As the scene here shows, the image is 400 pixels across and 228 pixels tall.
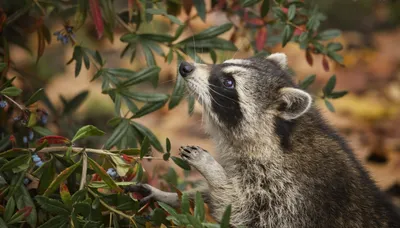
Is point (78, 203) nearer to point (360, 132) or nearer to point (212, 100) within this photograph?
point (212, 100)

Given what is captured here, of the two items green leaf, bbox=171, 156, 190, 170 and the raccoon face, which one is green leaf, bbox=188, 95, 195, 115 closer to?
the raccoon face

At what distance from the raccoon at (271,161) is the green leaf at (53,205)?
790 millimetres

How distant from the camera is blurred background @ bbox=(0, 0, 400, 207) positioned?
746 cm

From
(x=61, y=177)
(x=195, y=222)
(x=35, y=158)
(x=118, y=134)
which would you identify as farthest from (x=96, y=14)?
(x=195, y=222)

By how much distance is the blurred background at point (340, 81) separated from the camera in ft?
24.5

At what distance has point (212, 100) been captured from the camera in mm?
4363

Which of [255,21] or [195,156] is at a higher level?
[255,21]

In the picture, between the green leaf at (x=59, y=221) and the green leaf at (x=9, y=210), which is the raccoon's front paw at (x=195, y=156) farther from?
the green leaf at (x=9, y=210)

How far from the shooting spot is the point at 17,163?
3.40 meters

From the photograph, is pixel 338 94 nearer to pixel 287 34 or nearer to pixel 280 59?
pixel 280 59

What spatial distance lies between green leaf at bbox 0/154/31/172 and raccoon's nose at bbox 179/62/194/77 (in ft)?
3.92

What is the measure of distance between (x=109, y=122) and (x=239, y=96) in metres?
0.85

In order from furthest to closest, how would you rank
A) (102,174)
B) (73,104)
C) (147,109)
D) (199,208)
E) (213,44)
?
1. (73,104)
2. (213,44)
3. (147,109)
4. (102,174)
5. (199,208)

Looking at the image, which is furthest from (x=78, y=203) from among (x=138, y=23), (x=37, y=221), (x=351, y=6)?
(x=351, y=6)
